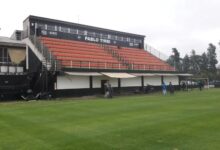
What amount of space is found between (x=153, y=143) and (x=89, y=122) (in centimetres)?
443

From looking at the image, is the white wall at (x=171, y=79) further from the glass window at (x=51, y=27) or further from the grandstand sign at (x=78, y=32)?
the glass window at (x=51, y=27)

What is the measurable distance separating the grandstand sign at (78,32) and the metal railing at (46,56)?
287 cm

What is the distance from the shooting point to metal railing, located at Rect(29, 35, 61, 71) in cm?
3002

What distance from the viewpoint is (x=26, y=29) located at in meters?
37.0

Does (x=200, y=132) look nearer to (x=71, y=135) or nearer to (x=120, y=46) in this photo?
(x=71, y=135)

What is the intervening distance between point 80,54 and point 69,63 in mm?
5063

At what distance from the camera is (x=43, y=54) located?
3212 centimetres

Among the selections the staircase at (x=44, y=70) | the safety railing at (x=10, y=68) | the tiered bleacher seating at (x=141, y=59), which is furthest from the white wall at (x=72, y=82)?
the tiered bleacher seating at (x=141, y=59)

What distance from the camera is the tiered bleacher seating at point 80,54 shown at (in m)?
33.2

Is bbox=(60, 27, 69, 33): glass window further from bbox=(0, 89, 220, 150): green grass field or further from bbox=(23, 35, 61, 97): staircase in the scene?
bbox=(0, 89, 220, 150): green grass field

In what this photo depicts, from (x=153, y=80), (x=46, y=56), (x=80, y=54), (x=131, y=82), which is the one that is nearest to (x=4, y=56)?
(x=46, y=56)

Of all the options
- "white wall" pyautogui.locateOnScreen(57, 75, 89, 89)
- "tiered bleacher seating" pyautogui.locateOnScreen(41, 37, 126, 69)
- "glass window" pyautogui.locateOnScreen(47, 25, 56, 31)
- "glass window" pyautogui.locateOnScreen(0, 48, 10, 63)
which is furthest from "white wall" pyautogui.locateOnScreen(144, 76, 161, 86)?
"glass window" pyautogui.locateOnScreen(0, 48, 10, 63)

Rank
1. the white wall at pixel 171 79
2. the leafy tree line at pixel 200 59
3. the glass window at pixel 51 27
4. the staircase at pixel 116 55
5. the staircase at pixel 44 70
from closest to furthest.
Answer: the staircase at pixel 44 70
the glass window at pixel 51 27
the staircase at pixel 116 55
the white wall at pixel 171 79
the leafy tree line at pixel 200 59

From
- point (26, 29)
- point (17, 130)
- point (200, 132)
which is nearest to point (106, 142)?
point (200, 132)
